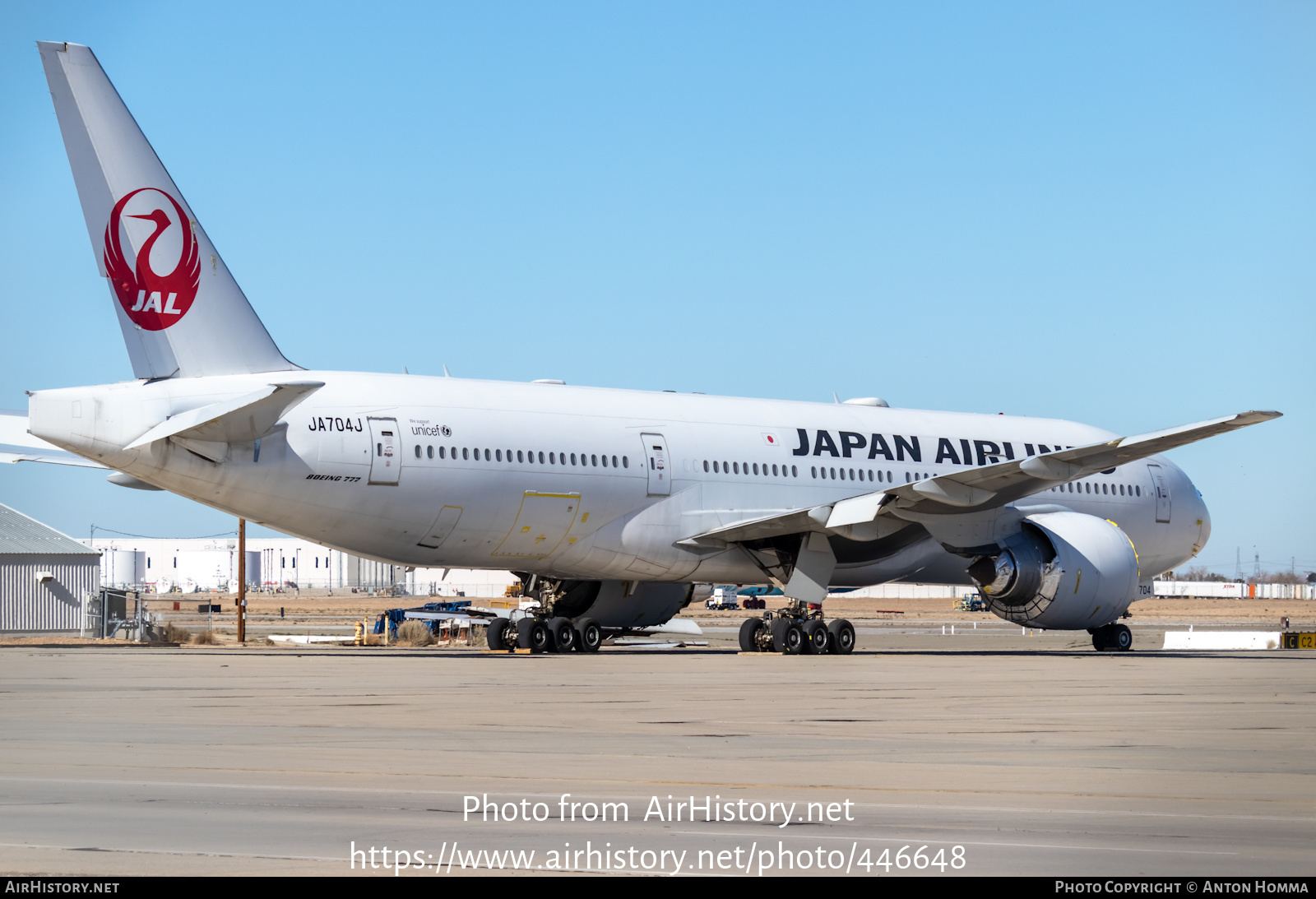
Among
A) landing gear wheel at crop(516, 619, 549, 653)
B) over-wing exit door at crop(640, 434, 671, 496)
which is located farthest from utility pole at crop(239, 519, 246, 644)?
over-wing exit door at crop(640, 434, 671, 496)

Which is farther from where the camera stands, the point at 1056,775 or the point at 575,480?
the point at 575,480

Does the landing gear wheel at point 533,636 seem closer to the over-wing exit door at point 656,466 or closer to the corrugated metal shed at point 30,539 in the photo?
the over-wing exit door at point 656,466

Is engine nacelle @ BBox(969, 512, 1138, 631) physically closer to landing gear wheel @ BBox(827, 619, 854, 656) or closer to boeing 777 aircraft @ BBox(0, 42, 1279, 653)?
boeing 777 aircraft @ BBox(0, 42, 1279, 653)

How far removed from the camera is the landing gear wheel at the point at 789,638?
26.9 metres

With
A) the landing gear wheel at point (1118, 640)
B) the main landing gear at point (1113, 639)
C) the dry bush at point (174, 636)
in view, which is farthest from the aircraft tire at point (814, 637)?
the dry bush at point (174, 636)

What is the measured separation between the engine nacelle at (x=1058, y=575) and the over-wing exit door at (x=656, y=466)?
6309 mm

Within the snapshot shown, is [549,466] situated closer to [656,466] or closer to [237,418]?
[656,466]

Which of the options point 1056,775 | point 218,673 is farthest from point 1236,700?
point 218,673

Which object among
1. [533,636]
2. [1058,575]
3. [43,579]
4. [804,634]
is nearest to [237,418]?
[533,636]

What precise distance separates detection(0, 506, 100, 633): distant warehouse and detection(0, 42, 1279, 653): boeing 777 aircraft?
18280mm

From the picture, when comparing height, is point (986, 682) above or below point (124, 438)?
below

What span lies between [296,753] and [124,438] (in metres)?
12.7

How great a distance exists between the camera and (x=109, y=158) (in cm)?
2189

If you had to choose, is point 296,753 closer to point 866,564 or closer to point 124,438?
point 124,438
